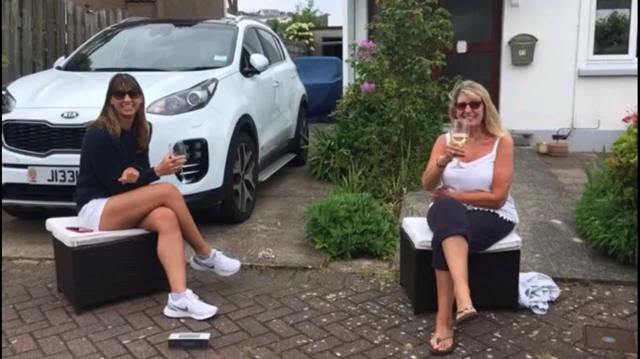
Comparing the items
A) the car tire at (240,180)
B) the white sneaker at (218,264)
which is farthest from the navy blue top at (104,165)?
the car tire at (240,180)

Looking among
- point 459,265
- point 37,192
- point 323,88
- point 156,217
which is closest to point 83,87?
point 37,192

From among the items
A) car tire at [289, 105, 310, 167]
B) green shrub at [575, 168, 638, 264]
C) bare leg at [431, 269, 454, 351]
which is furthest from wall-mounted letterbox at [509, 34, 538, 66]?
bare leg at [431, 269, 454, 351]

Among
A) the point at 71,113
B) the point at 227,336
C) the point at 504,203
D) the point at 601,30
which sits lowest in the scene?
the point at 227,336

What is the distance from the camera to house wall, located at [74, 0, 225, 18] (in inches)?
485

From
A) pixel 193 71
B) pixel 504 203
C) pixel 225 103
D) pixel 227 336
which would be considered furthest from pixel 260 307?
pixel 193 71

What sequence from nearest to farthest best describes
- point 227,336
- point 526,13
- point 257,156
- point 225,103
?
point 227,336 < point 225,103 < point 257,156 < point 526,13

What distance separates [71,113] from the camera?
184 inches

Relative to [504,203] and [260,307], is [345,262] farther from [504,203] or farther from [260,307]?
[504,203]

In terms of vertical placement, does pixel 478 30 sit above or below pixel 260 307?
above

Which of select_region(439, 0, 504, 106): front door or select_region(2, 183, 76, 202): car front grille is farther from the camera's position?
select_region(439, 0, 504, 106): front door

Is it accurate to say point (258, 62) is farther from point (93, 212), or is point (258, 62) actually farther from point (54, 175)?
point (93, 212)

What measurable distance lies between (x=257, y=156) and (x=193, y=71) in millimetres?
914

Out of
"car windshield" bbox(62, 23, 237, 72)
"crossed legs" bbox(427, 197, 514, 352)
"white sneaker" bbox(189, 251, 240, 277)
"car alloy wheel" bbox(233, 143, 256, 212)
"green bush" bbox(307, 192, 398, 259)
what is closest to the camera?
"crossed legs" bbox(427, 197, 514, 352)

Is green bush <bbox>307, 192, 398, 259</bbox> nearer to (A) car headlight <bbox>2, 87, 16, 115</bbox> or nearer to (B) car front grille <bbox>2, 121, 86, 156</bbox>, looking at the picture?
(B) car front grille <bbox>2, 121, 86, 156</bbox>
